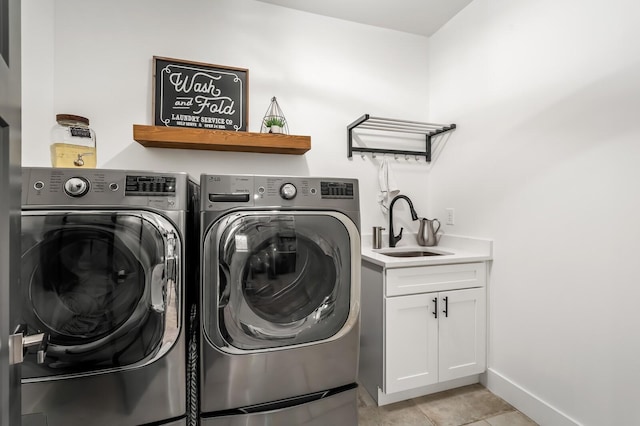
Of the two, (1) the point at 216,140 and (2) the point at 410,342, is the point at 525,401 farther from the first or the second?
(1) the point at 216,140

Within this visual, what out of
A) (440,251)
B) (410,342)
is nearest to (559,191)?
(440,251)

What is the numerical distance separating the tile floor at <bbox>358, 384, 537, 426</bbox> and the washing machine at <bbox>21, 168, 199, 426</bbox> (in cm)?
106

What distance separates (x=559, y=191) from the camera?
1.51 m

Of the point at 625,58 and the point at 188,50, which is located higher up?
the point at 188,50

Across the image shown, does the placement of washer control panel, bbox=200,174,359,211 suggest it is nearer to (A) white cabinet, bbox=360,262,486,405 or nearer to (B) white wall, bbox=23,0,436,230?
(A) white cabinet, bbox=360,262,486,405

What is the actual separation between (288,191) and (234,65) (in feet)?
4.16

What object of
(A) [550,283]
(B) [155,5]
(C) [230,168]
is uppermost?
(B) [155,5]

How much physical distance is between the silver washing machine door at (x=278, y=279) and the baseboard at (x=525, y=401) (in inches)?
44.5

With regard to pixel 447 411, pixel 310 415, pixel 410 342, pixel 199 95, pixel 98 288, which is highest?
pixel 199 95

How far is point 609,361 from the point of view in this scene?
1.32 metres

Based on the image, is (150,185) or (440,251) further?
(440,251)

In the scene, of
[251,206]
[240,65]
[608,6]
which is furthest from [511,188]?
[240,65]

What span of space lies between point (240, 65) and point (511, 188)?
191 centimetres

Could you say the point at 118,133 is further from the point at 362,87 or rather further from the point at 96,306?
the point at 362,87
